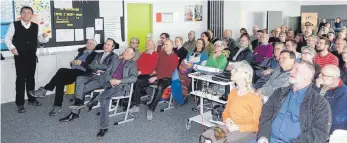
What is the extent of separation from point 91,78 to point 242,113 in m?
2.86

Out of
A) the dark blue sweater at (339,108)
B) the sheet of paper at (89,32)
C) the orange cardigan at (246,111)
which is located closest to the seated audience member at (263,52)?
the dark blue sweater at (339,108)

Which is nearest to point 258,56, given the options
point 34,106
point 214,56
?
point 214,56

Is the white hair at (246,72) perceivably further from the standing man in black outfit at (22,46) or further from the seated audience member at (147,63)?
the standing man in black outfit at (22,46)

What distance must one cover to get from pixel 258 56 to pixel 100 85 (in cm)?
269

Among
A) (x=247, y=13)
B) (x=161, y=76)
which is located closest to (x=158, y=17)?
(x=161, y=76)

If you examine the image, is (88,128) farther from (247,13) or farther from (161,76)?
(247,13)

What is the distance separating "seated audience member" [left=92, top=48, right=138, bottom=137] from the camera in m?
4.21

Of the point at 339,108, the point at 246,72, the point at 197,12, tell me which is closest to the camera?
the point at 339,108

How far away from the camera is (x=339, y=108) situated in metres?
2.68

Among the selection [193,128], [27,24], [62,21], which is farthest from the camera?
[62,21]

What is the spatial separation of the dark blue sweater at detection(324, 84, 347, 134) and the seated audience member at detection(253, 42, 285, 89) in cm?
172

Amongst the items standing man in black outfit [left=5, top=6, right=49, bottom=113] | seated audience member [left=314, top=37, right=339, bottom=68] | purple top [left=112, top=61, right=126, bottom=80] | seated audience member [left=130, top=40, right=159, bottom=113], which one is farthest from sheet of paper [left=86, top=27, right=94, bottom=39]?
seated audience member [left=314, top=37, right=339, bottom=68]

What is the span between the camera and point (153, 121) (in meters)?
4.73

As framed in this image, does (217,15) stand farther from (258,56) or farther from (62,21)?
(62,21)
